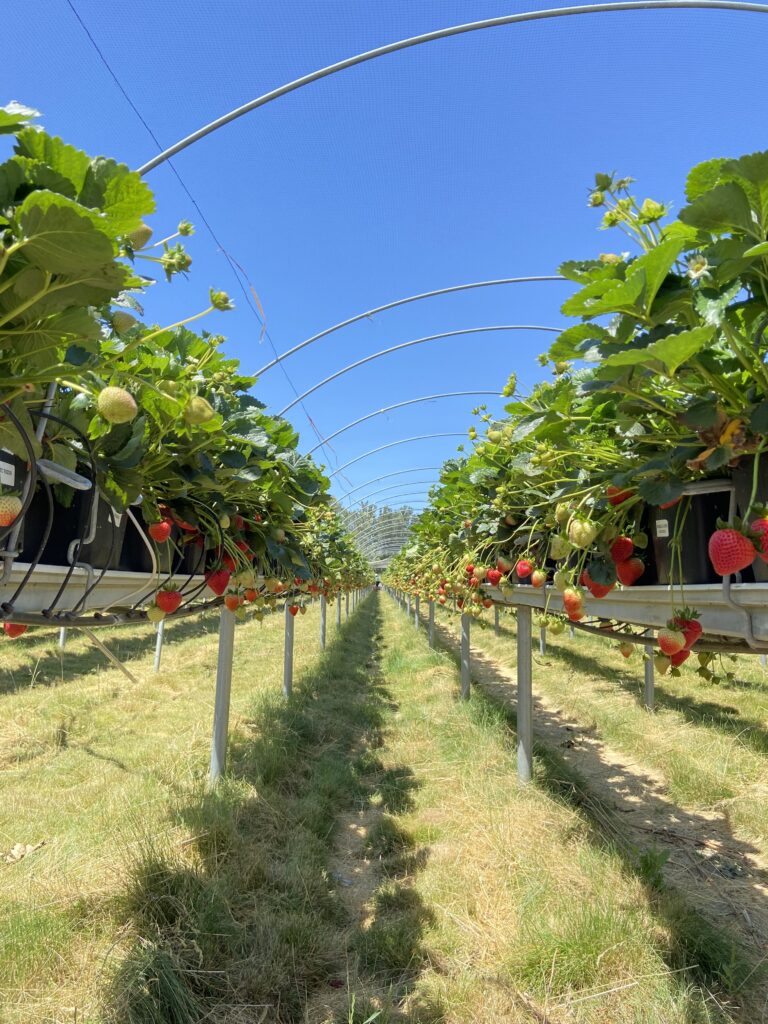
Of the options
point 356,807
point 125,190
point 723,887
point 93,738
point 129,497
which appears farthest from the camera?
point 93,738

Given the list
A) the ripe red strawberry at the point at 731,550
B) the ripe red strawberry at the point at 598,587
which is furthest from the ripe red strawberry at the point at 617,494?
the ripe red strawberry at the point at 731,550

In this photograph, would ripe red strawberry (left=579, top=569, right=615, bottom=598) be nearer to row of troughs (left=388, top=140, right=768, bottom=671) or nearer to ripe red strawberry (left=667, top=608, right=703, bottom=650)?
row of troughs (left=388, top=140, right=768, bottom=671)

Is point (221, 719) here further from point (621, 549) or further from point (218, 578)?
point (621, 549)

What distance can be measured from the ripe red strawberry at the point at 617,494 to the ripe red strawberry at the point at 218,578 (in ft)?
5.47

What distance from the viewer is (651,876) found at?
298 cm

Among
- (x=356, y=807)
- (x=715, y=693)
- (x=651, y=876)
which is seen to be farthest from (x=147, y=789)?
(x=715, y=693)

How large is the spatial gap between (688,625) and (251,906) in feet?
8.52

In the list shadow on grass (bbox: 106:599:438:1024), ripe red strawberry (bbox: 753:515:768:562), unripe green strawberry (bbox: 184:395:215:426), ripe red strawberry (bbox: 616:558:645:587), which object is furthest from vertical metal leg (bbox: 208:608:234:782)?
ripe red strawberry (bbox: 753:515:768:562)

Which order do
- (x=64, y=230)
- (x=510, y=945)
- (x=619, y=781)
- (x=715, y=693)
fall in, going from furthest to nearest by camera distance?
(x=715, y=693), (x=619, y=781), (x=510, y=945), (x=64, y=230)

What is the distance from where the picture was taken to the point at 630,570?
1.72 m

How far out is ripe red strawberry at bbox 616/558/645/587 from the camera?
1710 mm

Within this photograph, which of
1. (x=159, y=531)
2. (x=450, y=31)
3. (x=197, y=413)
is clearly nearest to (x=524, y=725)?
(x=159, y=531)

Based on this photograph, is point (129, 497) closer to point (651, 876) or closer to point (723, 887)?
point (651, 876)

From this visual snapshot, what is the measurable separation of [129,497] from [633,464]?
132cm
